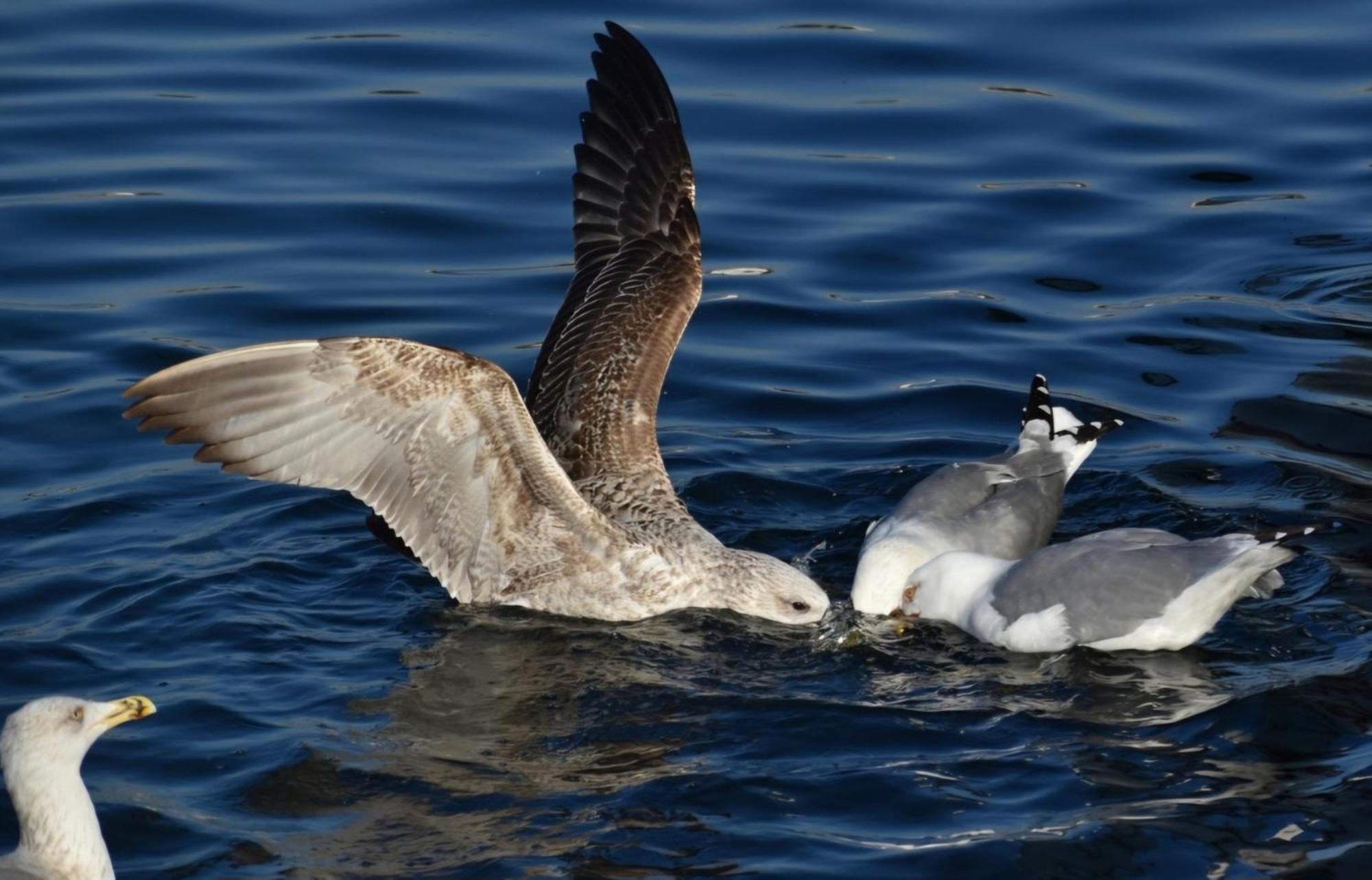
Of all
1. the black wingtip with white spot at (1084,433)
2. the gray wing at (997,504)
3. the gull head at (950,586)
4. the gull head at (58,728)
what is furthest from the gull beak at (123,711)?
the black wingtip with white spot at (1084,433)

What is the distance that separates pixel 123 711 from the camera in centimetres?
623

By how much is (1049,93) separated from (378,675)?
8392 millimetres

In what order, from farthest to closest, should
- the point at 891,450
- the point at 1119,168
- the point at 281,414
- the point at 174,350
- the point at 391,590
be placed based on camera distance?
the point at 1119,168 < the point at 174,350 < the point at 891,450 < the point at 391,590 < the point at 281,414

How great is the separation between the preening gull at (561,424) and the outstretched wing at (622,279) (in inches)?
0.4

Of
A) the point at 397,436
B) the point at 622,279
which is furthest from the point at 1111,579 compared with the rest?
the point at 622,279

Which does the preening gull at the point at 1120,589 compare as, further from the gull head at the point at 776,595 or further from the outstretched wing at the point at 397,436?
the outstretched wing at the point at 397,436

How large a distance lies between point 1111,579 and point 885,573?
106 cm

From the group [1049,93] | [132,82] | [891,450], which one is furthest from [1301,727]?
[132,82]

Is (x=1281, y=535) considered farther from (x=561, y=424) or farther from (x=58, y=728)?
(x=58, y=728)

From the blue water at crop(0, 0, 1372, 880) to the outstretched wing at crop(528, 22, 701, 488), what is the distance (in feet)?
2.42

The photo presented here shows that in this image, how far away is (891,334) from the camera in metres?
11.7

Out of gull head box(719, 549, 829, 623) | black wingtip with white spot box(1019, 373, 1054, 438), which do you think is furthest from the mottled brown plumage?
black wingtip with white spot box(1019, 373, 1054, 438)

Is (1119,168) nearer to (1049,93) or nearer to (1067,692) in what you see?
(1049,93)

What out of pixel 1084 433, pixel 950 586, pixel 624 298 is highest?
pixel 624 298
